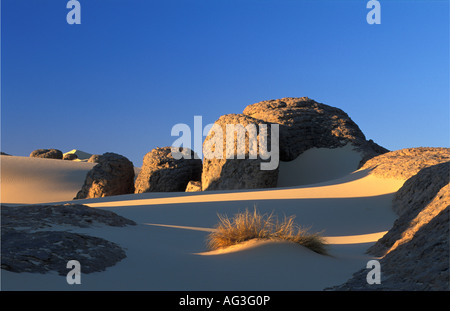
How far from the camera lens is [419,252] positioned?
4.78m

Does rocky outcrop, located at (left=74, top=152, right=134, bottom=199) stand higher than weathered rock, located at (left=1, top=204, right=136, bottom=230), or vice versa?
rocky outcrop, located at (left=74, top=152, right=134, bottom=199)

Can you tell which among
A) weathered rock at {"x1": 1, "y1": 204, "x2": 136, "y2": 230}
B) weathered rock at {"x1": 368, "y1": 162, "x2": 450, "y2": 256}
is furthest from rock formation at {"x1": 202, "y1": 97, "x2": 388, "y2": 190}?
weathered rock at {"x1": 1, "y1": 204, "x2": 136, "y2": 230}

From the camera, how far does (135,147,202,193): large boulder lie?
17.8 metres

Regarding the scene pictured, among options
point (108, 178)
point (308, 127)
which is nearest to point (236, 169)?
point (308, 127)

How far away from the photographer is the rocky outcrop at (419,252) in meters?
4.12

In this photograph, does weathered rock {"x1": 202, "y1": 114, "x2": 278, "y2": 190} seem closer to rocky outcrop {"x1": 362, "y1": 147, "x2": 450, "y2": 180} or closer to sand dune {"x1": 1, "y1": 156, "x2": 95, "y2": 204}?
rocky outcrop {"x1": 362, "y1": 147, "x2": 450, "y2": 180}

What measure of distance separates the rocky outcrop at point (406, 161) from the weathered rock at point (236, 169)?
3.73 m

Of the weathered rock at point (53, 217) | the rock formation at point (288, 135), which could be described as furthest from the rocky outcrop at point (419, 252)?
the rock formation at point (288, 135)

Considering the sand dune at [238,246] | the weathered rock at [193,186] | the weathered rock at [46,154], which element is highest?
the weathered rock at [46,154]

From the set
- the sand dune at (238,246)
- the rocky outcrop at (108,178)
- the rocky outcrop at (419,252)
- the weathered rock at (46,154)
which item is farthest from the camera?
the weathered rock at (46,154)

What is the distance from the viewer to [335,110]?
2142cm

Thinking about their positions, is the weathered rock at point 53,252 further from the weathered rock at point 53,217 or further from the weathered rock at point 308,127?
the weathered rock at point 308,127

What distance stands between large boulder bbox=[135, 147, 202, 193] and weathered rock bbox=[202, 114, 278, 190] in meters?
1.59
